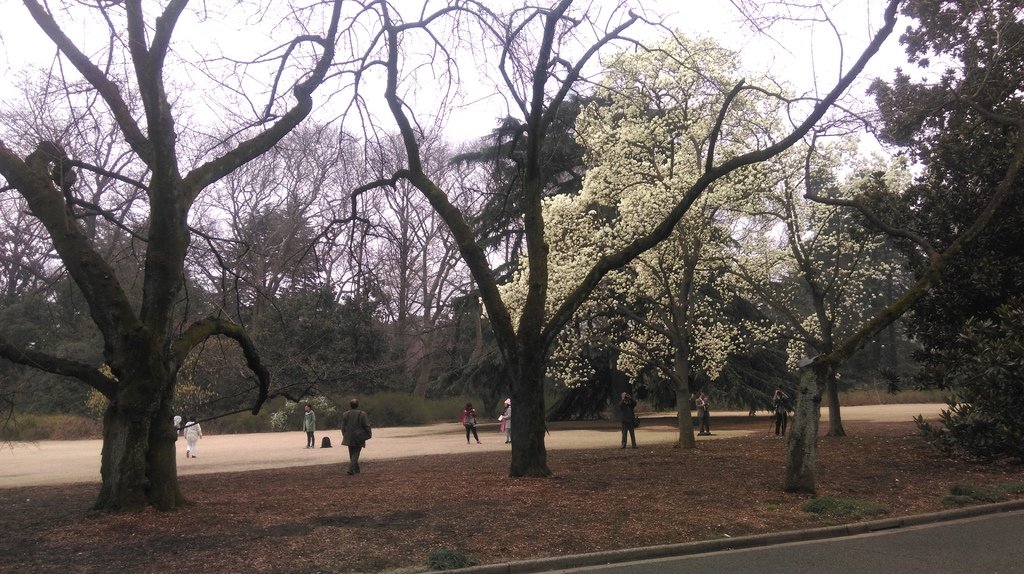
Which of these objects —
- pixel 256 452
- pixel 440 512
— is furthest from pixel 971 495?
pixel 256 452

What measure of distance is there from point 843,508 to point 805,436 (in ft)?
4.53

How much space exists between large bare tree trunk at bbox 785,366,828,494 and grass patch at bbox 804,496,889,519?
36.7 inches

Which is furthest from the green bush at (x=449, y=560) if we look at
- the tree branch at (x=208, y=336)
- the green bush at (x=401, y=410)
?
the green bush at (x=401, y=410)

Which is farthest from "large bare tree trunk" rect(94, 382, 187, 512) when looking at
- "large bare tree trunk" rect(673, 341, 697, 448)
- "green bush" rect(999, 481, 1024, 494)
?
"large bare tree trunk" rect(673, 341, 697, 448)

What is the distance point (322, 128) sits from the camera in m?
13.8

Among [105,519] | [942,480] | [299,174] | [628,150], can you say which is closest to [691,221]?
[628,150]

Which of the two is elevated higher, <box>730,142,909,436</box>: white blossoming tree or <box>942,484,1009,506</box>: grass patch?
<box>730,142,909,436</box>: white blossoming tree

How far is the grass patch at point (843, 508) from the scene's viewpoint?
10.6m

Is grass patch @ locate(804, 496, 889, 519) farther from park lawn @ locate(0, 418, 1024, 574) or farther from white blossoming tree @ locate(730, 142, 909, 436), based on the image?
white blossoming tree @ locate(730, 142, 909, 436)

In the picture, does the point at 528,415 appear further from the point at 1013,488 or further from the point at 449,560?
the point at 1013,488

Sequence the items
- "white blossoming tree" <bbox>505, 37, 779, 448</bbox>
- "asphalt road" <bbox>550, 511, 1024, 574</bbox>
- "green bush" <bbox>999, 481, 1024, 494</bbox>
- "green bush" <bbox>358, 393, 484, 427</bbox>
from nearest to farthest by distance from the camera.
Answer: "asphalt road" <bbox>550, 511, 1024, 574</bbox>
"green bush" <bbox>999, 481, 1024, 494</bbox>
"white blossoming tree" <bbox>505, 37, 779, 448</bbox>
"green bush" <bbox>358, 393, 484, 427</bbox>

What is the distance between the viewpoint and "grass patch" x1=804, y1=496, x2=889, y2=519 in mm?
10552

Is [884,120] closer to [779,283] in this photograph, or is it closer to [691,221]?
[691,221]

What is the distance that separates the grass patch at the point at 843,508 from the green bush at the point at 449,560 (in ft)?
16.9
